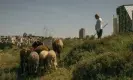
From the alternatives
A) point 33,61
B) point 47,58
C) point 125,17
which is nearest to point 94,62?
point 47,58

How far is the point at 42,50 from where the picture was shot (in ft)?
76.4

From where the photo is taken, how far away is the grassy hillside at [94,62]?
17.9 metres

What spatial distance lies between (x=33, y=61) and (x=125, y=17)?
1137 cm

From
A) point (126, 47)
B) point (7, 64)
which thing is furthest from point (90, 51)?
point (7, 64)

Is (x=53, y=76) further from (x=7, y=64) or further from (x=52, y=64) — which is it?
(x=7, y=64)

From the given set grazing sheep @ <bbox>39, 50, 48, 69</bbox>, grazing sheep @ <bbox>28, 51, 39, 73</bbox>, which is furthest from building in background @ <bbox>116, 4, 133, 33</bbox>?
grazing sheep @ <bbox>28, 51, 39, 73</bbox>

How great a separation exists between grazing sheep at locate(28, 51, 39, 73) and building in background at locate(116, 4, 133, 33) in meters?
10.2

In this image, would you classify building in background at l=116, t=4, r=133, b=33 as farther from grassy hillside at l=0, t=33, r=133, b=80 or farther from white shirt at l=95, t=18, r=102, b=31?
grassy hillside at l=0, t=33, r=133, b=80

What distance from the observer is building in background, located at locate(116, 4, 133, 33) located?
3011 centimetres

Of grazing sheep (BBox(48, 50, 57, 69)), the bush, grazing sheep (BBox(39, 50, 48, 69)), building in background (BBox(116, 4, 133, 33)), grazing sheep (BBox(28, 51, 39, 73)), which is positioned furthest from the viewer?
building in background (BBox(116, 4, 133, 33))

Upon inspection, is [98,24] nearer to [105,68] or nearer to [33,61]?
[33,61]

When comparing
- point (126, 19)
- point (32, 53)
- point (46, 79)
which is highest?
point (126, 19)

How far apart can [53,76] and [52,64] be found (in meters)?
1.06

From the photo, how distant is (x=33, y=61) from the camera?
21922mm
